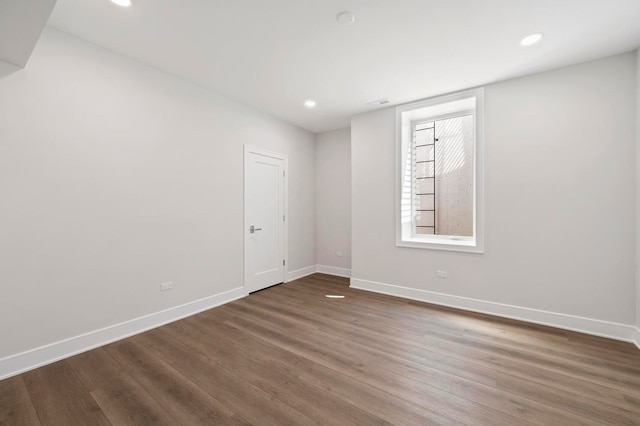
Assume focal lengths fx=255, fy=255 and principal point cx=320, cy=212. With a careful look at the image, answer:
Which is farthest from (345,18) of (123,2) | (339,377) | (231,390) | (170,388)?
(170,388)

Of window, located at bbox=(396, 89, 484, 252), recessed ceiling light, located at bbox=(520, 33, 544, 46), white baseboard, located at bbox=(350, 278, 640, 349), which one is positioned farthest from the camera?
window, located at bbox=(396, 89, 484, 252)

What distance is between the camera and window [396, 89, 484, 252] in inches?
143

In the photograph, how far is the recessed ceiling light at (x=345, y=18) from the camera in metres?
2.07

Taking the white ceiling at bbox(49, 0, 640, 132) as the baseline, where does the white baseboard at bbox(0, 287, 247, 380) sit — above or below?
below

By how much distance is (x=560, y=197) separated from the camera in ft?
9.36

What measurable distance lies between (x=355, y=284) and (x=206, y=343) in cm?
249

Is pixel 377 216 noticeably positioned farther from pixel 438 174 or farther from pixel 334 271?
pixel 334 271

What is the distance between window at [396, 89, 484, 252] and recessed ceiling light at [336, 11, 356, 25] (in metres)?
2.02

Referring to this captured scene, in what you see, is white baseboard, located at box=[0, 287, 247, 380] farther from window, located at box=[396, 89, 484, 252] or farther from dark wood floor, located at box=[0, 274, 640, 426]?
window, located at box=[396, 89, 484, 252]

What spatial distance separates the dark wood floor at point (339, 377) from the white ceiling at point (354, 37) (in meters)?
2.90

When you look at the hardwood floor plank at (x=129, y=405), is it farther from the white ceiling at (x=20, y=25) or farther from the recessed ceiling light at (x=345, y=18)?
the recessed ceiling light at (x=345, y=18)

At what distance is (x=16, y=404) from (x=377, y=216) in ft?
13.4

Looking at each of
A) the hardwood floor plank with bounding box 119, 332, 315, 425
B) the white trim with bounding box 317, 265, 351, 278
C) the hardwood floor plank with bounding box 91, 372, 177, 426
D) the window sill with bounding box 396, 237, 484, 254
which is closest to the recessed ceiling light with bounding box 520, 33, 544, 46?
the window sill with bounding box 396, 237, 484, 254

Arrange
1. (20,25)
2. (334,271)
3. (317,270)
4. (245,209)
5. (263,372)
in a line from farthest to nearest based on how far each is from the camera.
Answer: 1. (317,270)
2. (334,271)
3. (245,209)
4. (263,372)
5. (20,25)
